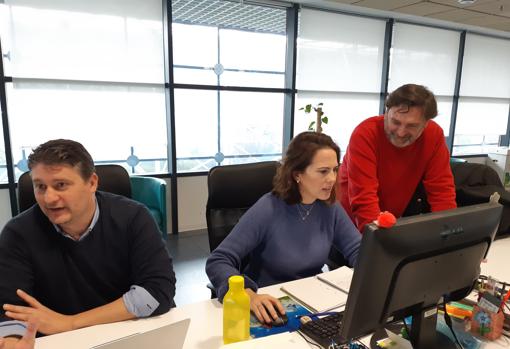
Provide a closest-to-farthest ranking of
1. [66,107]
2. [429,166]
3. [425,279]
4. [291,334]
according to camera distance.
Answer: [425,279]
[291,334]
[429,166]
[66,107]

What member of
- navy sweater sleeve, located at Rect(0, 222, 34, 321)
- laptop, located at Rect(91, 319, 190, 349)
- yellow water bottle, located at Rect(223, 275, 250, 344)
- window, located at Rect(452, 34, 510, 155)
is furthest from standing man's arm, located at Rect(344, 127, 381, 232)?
window, located at Rect(452, 34, 510, 155)

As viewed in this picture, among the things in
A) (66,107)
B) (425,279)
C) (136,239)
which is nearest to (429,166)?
(425,279)

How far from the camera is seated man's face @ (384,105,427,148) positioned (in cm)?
167

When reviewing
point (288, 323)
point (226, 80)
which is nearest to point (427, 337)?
point (288, 323)

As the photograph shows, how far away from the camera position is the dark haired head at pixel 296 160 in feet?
5.21

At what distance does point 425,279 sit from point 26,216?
1.28 metres

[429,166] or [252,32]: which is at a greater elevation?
[252,32]

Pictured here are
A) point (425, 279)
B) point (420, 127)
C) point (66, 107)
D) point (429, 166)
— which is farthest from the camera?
point (66, 107)

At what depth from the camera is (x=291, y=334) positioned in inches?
42.8

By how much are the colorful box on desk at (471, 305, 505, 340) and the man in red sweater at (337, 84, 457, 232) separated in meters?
0.67

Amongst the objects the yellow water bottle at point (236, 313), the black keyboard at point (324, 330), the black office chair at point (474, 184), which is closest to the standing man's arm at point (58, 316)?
the yellow water bottle at point (236, 313)

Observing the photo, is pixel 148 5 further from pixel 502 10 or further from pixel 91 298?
pixel 502 10

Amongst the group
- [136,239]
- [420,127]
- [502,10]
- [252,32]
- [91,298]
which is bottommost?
[91,298]

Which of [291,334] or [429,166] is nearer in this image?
[291,334]
